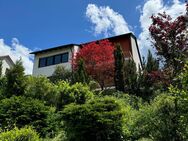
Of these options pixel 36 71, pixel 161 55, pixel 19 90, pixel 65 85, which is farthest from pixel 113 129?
pixel 36 71

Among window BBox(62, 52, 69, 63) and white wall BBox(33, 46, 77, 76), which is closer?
white wall BBox(33, 46, 77, 76)

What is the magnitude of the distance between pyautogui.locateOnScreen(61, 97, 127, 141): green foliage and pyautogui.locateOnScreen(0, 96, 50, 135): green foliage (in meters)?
2.85

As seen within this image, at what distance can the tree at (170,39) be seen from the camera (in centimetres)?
2117

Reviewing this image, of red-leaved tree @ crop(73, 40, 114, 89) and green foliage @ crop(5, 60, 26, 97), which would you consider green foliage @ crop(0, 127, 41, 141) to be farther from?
red-leaved tree @ crop(73, 40, 114, 89)

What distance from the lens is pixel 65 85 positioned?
18.8 m

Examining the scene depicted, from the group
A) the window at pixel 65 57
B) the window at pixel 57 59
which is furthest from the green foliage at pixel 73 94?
the window at pixel 57 59

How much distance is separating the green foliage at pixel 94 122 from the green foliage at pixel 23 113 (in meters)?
2.85

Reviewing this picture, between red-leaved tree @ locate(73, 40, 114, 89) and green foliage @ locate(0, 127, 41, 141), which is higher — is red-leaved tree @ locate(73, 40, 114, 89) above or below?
above

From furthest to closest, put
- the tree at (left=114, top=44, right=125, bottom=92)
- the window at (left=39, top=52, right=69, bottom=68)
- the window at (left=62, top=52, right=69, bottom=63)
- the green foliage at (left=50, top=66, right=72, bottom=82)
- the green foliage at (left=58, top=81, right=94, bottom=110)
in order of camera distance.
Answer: the window at (left=39, top=52, right=69, bottom=68), the window at (left=62, top=52, right=69, bottom=63), the green foliage at (left=50, top=66, right=72, bottom=82), the tree at (left=114, top=44, right=125, bottom=92), the green foliage at (left=58, top=81, right=94, bottom=110)

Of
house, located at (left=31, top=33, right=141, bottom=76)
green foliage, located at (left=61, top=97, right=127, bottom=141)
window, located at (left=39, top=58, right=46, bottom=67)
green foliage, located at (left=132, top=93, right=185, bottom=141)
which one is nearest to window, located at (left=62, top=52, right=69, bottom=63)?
house, located at (left=31, top=33, right=141, bottom=76)

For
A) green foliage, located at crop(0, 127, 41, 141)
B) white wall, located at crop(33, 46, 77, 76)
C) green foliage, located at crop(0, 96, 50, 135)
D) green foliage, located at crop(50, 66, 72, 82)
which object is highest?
white wall, located at crop(33, 46, 77, 76)

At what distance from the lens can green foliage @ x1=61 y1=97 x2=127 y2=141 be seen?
13.1m

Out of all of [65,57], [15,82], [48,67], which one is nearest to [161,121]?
[15,82]

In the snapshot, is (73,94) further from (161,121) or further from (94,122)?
(161,121)
